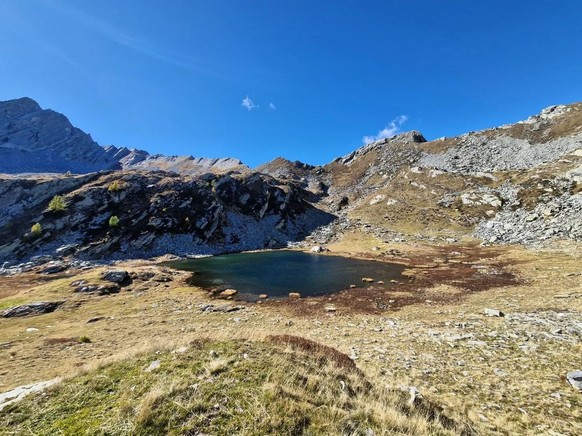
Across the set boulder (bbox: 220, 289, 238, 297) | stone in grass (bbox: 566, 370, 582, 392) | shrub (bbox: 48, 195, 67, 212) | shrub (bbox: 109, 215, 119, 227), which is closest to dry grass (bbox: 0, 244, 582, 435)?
stone in grass (bbox: 566, 370, 582, 392)

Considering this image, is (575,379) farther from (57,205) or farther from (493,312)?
(57,205)

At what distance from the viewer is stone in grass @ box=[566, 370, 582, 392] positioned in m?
10.1

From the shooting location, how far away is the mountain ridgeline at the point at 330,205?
223 ft

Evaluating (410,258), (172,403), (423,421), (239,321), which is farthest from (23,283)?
(410,258)

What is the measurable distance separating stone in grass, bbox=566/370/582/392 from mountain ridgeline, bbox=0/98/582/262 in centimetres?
4761

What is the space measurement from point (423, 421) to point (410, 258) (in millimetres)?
52395

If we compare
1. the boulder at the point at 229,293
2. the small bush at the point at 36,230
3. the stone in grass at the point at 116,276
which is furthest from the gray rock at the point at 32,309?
the small bush at the point at 36,230

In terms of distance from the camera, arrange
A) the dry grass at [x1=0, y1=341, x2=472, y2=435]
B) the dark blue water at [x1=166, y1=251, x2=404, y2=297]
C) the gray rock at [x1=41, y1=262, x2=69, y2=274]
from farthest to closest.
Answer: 1. the gray rock at [x1=41, y1=262, x2=69, y2=274]
2. the dark blue water at [x1=166, y1=251, x2=404, y2=297]
3. the dry grass at [x1=0, y1=341, x2=472, y2=435]

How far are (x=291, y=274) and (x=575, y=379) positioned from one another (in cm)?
3768

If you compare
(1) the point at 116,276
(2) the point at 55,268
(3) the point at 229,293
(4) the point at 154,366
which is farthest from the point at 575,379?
(2) the point at 55,268

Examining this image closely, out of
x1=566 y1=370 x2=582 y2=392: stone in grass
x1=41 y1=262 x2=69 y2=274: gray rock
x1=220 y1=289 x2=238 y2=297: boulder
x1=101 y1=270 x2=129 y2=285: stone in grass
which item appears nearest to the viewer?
x1=566 y1=370 x2=582 y2=392: stone in grass

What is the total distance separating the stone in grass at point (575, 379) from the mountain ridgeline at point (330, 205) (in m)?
47.6

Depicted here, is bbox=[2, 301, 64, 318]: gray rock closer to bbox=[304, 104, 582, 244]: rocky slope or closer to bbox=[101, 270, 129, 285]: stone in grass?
bbox=[101, 270, 129, 285]: stone in grass

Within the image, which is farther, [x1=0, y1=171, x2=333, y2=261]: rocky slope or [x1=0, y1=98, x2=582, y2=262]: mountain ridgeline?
[x1=0, y1=171, x2=333, y2=261]: rocky slope
